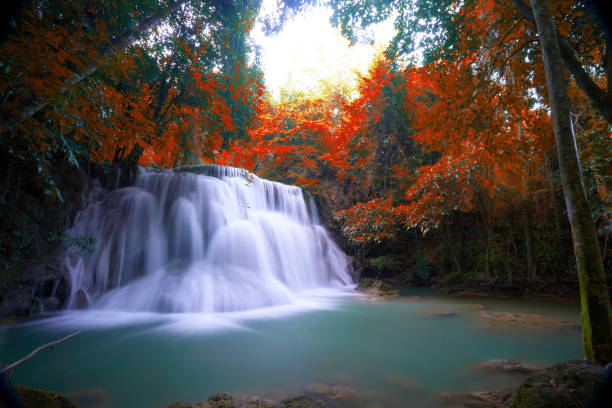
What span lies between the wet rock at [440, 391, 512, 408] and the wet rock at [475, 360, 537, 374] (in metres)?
0.78

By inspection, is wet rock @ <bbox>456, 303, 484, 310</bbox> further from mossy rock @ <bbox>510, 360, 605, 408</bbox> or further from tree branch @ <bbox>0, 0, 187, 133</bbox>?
tree branch @ <bbox>0, 0, 187, 133</bbox>

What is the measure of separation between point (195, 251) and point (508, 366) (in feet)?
27.7

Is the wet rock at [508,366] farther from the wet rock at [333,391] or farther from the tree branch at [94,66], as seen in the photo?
the tree branch at [94,66]

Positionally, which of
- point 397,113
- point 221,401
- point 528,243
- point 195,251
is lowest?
point 221,401

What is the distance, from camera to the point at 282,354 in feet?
12.7

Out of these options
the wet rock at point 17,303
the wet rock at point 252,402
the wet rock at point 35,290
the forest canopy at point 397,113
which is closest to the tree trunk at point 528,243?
the forest canopy at point 397,113

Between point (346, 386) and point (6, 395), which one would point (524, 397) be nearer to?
point (346, 386)

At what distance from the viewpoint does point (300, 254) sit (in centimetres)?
1187

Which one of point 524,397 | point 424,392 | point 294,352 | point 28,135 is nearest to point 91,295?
point 28,135

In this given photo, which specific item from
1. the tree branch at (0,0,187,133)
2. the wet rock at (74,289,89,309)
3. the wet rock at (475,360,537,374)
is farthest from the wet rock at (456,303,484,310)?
the wet rock at (74,289,89,309)

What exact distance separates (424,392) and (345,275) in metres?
10.3

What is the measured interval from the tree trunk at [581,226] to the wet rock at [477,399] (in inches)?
31.3

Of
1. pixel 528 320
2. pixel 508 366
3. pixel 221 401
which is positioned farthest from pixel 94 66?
pixel 528 320

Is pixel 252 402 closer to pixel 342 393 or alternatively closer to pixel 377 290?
pixel 342 393
